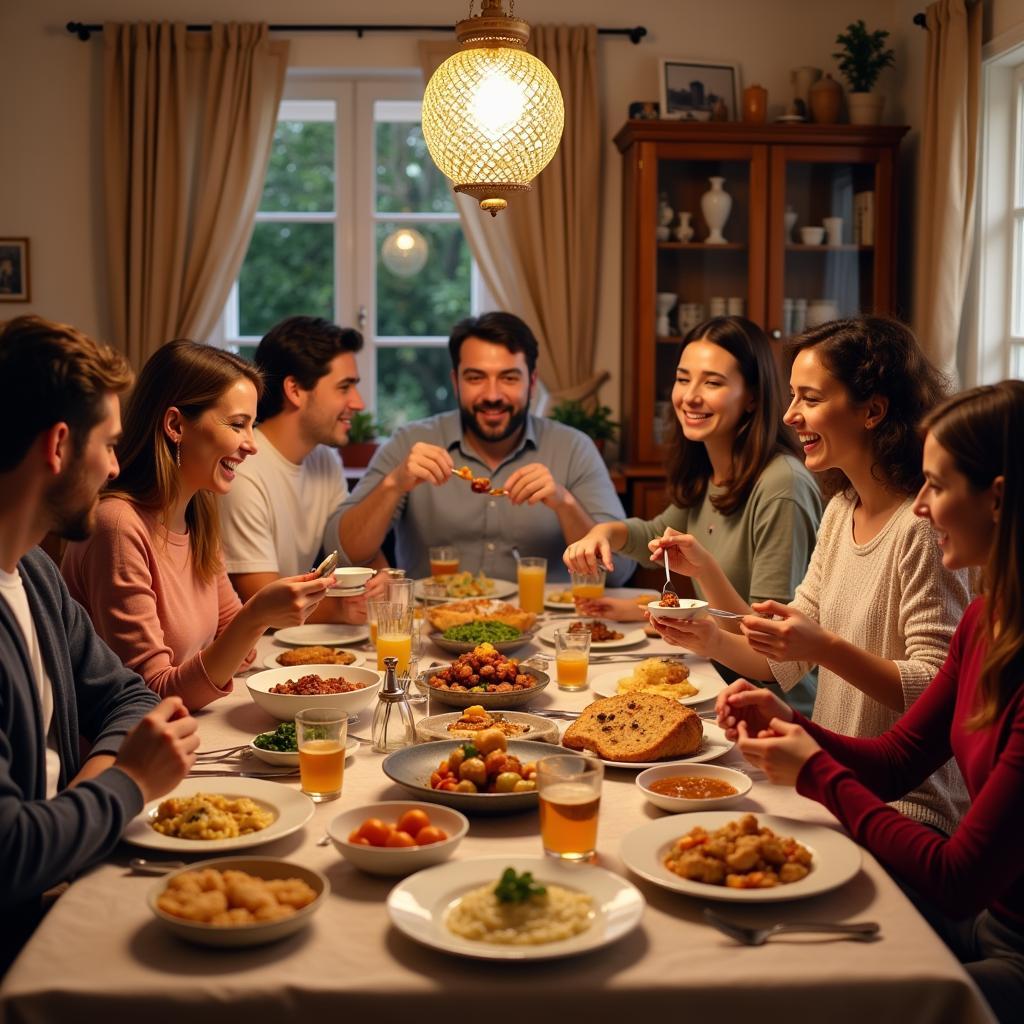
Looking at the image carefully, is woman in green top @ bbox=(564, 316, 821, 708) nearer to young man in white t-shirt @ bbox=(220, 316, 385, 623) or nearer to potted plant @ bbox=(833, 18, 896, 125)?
young man in white t-shirt @ bbox=(220, 316, 385, 623)

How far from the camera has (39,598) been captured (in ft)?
5.69

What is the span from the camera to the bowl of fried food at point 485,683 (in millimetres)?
2150

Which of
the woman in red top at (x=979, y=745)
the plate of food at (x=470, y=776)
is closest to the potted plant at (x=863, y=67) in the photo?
the woman in red top at (x=979, y=745)

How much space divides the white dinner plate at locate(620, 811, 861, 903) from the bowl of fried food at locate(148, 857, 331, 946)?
39 centimetres

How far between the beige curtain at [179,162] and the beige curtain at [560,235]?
32.1 inches

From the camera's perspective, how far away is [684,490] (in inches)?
130

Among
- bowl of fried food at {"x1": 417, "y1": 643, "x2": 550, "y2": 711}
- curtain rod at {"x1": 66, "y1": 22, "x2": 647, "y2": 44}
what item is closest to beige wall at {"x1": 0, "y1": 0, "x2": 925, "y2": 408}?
curtain rod at {"x1": 66, "y1": 22, "x2": 647, "y2": 44}

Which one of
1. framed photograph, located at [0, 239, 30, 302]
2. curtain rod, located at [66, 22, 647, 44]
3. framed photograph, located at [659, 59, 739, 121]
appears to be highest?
curtain rod, located at [66, 22, 647, 44]

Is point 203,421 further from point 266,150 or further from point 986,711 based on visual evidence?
point 266,150

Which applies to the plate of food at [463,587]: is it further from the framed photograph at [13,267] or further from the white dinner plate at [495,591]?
the framed photograph at [13,267]

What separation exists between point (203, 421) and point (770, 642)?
1206 millimetres

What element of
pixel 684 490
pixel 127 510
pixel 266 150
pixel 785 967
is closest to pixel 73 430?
pixel 127 510

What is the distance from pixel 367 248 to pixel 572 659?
361cm

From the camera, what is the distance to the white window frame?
5387mm
